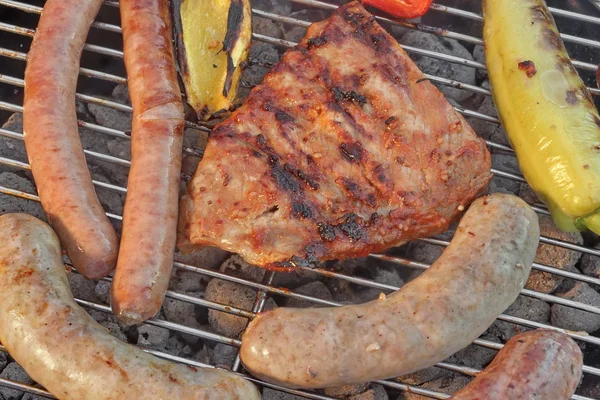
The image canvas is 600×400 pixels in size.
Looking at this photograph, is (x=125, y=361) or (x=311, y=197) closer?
(x=125, y=361)

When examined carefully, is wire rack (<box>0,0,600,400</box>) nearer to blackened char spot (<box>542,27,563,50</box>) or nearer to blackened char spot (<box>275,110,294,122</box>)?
blackened char spot (<box>542,27,563,50</box>)

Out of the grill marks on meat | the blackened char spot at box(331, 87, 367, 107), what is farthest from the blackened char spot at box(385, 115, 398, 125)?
the blackened char spot at box(331, 87, 367, 107)

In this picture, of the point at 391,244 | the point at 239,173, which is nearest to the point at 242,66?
the point at 239,173

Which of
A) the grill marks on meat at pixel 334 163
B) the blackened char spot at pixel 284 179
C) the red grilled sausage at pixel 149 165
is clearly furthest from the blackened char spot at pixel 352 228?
the red grilled sausage at pixel 149 165

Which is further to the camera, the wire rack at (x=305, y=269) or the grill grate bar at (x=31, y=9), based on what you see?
the grill grate bar at (x=31, y=9)

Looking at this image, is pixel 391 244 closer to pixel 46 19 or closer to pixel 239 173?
pixel 239 173

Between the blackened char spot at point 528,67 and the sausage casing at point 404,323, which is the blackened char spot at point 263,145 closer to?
the sausage casing at point 404,323
